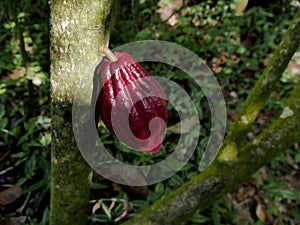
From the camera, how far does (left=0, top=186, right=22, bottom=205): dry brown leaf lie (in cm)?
176

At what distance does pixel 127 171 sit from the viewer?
1961 mm

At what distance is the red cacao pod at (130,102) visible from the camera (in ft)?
2.44

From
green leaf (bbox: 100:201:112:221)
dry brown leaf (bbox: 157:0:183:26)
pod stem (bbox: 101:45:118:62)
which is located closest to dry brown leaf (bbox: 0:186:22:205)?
green leaf (bbox: 100:201:112:221)

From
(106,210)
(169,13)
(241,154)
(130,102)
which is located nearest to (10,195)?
(106,210)

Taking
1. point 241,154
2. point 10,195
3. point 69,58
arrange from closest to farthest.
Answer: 1. point 69,58
2. point 241,154
3. point 10,195

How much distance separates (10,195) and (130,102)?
1282 mm

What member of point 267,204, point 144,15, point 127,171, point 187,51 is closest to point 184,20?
point 187,51

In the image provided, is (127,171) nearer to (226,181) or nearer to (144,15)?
(226,181)

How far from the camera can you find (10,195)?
178cm

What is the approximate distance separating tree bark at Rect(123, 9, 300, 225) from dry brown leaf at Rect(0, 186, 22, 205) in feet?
2.48

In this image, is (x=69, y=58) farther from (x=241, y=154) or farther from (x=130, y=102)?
(x=241, y=154)

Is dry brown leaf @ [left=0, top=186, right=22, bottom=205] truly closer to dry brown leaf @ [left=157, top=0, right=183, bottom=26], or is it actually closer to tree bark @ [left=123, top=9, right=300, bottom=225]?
tree bark @ [left=123, top=9, right=300, bottom=225]

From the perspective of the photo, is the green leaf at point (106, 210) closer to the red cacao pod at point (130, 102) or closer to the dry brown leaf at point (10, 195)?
the dry brown leaf at point (10, 195)

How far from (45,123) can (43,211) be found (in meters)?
0.49
